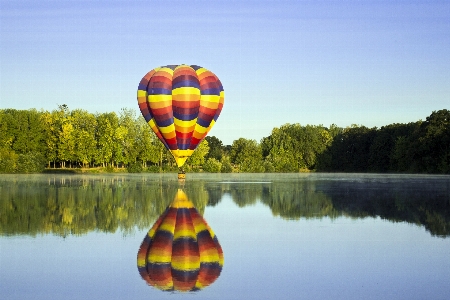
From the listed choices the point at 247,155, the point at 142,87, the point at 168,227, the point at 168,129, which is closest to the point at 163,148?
the point at 247,155

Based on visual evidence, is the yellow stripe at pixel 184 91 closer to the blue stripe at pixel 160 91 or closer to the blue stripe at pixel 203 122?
the blue stripe at pixel 160 91

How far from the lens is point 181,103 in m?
35.8

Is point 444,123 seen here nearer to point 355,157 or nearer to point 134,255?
point 355,157

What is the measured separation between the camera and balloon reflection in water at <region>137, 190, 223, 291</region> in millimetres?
8820

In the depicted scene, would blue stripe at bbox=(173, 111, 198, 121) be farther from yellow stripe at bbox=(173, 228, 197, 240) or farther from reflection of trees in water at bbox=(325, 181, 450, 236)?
yellow stripe at bbox=(173, 228, 197, 240)

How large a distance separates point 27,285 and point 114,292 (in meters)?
1.23

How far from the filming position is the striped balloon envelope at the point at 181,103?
118 ft

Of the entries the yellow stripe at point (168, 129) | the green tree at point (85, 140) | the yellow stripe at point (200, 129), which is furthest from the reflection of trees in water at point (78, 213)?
the green tree at point (85, 140)

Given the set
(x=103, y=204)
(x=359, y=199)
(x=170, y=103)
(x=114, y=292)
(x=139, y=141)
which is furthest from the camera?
(x=139, y=141)

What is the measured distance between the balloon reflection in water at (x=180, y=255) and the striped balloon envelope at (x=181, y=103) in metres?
20.5

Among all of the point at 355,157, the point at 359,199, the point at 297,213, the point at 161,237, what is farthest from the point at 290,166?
the point at 161,237

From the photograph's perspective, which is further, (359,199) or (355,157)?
(355,157)

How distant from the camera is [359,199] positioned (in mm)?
23844

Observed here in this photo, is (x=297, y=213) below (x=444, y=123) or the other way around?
below
